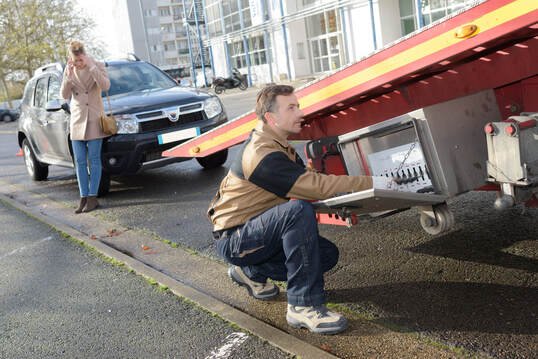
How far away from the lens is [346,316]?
10.3 feet

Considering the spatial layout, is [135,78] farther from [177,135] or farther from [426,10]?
[426,10]

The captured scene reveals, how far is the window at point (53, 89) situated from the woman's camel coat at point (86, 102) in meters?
1.63

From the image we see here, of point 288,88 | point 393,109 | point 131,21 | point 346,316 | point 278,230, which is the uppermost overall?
point 131,21

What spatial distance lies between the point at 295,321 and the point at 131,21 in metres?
103

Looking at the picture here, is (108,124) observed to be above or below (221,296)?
above

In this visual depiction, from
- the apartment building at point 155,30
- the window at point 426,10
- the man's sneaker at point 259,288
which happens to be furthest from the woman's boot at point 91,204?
the apartment building at point 155,30

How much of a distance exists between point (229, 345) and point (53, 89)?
6.35 m

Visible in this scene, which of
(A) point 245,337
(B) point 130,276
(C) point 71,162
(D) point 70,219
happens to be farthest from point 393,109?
(C) point 71,162

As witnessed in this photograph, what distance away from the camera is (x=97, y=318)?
3.53m

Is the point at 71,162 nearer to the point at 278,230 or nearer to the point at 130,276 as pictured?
the point at 130,276

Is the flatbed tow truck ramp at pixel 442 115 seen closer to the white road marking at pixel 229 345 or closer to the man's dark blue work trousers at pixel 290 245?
the man's dark blue work trousers at pixel 290 245

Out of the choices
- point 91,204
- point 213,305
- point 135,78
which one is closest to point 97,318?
point 213,305

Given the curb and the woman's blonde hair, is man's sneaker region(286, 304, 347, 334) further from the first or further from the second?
the woman's blonde hair

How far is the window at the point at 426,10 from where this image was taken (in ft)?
80.5
